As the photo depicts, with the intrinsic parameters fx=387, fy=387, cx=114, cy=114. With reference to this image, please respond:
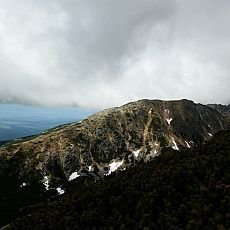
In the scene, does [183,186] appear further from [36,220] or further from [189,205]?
[36,220]

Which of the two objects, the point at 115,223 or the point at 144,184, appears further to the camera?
the point at 144,184

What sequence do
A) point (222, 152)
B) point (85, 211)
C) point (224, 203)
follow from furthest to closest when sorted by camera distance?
point (222, 152), point (85, 211), point (224, 203)

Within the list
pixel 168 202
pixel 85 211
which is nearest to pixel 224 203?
pixel 168 202

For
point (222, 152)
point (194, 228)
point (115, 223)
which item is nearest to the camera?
point (194, 228)

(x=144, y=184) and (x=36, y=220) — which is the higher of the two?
(x=144, y=184)

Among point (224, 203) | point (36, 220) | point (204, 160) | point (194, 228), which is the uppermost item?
point (204, 160)

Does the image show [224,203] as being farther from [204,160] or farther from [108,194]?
[108,194]

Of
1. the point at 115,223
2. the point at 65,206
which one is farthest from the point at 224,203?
the point at 65,206
